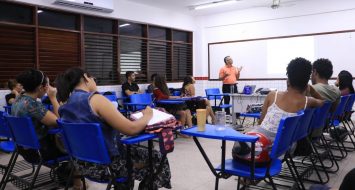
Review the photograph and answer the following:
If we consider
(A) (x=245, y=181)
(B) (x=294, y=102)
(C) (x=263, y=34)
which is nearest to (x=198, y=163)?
(A) (x=245, y=181)

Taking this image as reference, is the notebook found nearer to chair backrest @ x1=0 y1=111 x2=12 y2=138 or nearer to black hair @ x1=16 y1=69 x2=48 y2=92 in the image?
black hair @ x1=16 y1=69 x2=48 y2=92

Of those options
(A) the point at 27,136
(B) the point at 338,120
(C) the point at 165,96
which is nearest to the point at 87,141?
(A) the point at 27,136

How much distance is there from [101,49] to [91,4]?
1.09 meters

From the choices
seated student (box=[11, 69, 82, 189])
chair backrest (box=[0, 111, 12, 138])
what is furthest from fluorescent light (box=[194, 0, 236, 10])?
chair backrest (box=[0, 111, 12, 138])

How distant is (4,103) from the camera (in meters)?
5.50

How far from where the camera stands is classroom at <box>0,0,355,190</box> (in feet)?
6.78

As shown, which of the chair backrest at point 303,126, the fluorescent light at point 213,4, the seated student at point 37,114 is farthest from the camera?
the fluorescent light at point 213,4

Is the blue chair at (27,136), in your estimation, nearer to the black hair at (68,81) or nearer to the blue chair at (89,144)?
the black hair at (68,81)

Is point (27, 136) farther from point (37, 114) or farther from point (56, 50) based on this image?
point (56, 50)

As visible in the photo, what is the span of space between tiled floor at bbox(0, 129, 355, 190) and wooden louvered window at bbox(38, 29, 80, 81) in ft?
7.14

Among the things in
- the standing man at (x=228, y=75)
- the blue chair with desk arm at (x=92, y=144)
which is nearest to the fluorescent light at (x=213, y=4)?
the standing man at (x=228, y=75)

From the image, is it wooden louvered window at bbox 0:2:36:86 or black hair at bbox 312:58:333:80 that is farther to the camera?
wooden louvered window at bbox 0:2:36:86

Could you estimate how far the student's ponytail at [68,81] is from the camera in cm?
223

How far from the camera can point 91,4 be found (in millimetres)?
6398
